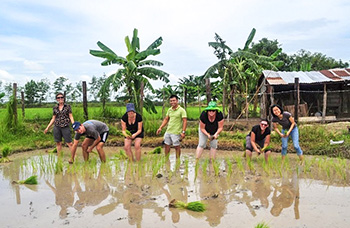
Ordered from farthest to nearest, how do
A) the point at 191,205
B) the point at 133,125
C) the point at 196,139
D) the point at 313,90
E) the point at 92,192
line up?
the point at 313,90
the point at 196,139
the point at 133,125
the point at 92,192
the point at 191,205

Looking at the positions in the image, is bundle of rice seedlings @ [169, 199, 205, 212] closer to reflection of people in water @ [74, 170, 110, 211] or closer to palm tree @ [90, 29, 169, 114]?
reflection of people in water @ [74, 170, 110, 211]

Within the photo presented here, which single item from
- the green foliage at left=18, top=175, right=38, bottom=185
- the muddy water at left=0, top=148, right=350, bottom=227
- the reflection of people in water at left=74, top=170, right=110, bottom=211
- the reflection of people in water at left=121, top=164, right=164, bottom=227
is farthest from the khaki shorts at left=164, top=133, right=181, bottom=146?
the green foliage at left=18, top=175, right=38, bottom=185

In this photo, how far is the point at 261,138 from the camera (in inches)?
253

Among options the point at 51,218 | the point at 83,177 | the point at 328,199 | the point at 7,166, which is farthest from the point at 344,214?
the point at 7,166

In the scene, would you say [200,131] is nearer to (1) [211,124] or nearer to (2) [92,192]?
(1) [211,124]

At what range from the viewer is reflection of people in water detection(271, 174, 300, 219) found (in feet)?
13.3

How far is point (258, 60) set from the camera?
15.3 meters

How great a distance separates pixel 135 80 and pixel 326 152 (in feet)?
25.7

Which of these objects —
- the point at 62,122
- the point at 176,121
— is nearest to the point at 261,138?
the point at 176,121

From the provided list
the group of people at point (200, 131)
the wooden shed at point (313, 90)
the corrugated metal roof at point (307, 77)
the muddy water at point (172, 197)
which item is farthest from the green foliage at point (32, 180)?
the wooden shed at point (313, 90)

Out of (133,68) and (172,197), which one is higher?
(133,68)

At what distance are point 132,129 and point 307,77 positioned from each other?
31.2 feet

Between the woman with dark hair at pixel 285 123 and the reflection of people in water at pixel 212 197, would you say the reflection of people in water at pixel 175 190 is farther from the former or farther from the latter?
the woman with dark hair at pixel 285 123

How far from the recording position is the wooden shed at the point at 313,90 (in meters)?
13.1
